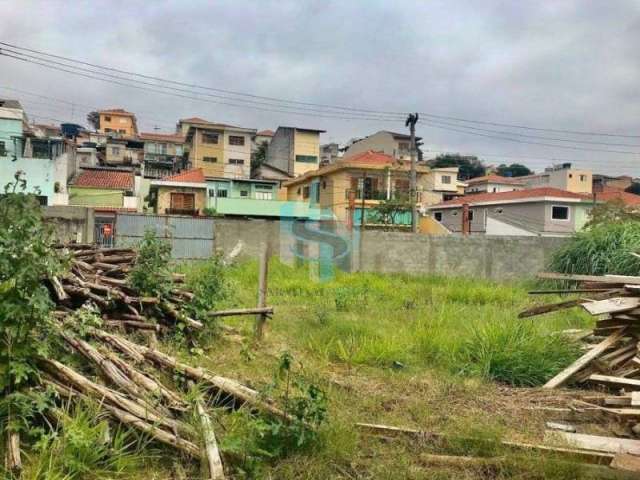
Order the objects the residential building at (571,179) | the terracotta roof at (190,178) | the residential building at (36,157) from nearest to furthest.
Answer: the residential building at (36,157)
the terracotta roof at (190,178)
the residential building at (571,179)

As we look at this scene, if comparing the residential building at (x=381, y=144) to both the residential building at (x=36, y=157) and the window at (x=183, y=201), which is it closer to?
the window at (x=183, y=201)

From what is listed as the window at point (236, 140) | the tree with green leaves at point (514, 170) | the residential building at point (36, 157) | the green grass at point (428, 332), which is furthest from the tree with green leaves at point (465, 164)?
the green grass at point (428, 332)

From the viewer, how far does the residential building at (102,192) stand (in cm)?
3169

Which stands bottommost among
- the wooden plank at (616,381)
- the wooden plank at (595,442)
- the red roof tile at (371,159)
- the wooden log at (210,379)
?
the wooden plank at (595,442)

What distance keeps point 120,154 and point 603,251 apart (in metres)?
48.3

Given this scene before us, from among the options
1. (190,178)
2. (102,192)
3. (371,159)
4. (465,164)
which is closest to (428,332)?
(371,159)

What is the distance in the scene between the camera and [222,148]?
151 ft

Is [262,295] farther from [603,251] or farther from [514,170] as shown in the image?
[514,170]

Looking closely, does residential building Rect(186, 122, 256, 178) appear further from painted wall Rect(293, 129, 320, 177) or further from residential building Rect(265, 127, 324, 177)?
painted wall Rect(293, 129, 320, 177)

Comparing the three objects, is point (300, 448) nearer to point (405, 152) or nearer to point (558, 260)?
point (558, 260)

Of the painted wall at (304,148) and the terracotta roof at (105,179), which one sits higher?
the painted wall at (304,148)

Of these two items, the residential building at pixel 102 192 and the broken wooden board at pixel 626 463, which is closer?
the broken wooden board at pixel 626 463

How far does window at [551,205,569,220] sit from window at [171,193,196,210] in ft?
72.5

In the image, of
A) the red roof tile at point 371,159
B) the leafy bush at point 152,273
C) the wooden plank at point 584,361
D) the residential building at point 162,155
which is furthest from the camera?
the residential building at point 162,155
